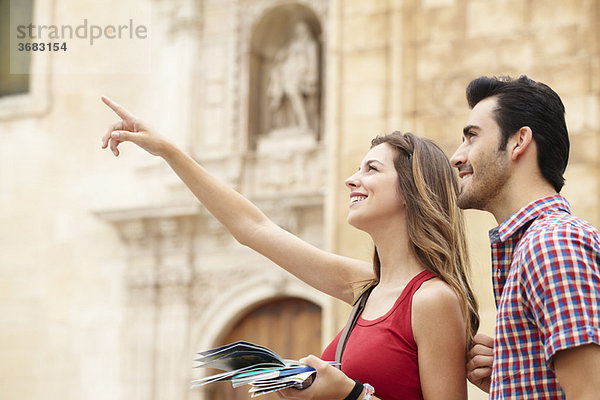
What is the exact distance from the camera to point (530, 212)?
1.94 metres

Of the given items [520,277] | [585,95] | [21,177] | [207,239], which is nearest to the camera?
[520,277]

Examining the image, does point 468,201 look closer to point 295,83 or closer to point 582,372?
point 582,372

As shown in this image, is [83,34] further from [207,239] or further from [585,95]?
[585,95]

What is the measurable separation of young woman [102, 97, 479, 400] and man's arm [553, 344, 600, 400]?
1.77ft

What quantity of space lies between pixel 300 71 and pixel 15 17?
18.1 ft

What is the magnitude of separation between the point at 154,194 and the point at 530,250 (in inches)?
447

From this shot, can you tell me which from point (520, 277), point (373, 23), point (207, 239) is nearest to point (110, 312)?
point (207, 239)

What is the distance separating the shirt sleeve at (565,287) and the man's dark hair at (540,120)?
0.28 meters

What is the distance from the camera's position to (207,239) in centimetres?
1237

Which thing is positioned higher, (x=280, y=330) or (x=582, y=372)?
(x=582, y=372)

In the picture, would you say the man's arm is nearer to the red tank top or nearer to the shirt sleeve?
the shirt sleeve

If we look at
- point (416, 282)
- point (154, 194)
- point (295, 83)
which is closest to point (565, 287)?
point (416, 282)

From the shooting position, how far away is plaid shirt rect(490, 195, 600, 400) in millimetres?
1661

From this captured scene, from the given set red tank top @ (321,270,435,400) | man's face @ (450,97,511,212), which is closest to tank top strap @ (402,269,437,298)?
red tank top @ (321,270,435,400)
